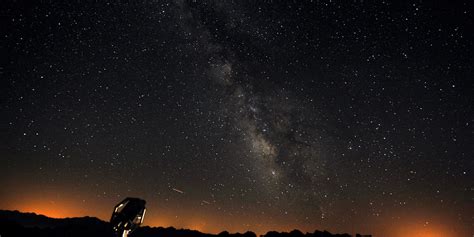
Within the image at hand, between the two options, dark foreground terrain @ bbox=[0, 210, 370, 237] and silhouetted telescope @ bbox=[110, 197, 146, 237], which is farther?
dark foreground terrain @ bbox=[0, 210, 370, 237]

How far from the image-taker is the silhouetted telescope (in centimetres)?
333

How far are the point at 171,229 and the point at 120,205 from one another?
185 ft

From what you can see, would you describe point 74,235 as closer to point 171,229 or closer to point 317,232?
point 317,232

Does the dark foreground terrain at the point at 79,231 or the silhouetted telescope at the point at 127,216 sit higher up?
the dark foreground terrain at the point at 79,231

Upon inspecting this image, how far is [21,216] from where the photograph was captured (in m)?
137

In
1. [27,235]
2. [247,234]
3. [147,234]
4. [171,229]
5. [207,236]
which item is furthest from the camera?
[171,229]

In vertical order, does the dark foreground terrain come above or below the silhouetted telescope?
above

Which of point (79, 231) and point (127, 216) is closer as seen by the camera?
point (127, 216)

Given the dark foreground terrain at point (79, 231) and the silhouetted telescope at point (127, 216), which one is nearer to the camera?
the silhouetted telescope at point (127, 216)

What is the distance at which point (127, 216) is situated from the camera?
133 inches

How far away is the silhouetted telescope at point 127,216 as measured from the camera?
131 inches

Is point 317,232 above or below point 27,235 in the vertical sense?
above

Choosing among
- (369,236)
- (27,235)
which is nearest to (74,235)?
(27,235)

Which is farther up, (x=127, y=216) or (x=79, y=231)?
(x=79, y=231)
